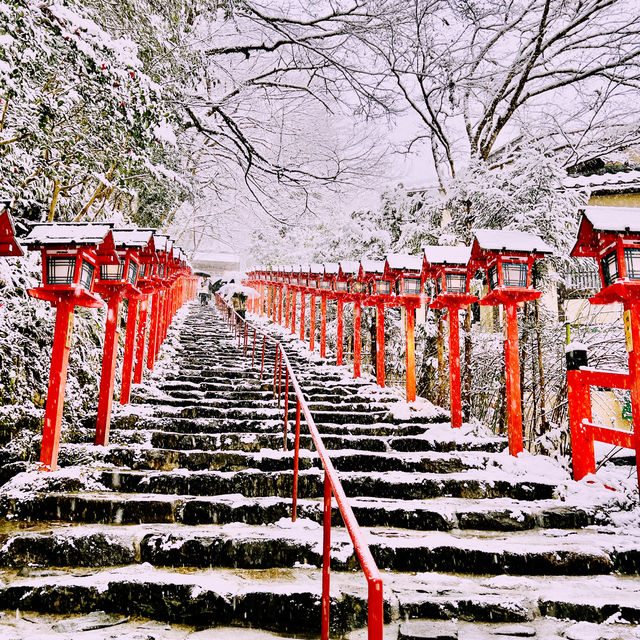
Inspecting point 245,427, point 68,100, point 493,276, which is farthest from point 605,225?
point 68,100

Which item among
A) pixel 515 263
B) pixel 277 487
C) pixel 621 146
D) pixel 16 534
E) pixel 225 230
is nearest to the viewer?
pixel 16 534

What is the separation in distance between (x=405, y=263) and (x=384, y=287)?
897 mm

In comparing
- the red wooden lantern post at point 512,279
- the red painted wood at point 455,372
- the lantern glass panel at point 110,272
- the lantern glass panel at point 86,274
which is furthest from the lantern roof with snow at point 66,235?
the red painted wood at point 455,372

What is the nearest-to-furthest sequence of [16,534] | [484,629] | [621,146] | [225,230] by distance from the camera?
1. [484,629]
2. [16,534]
3. [621,146]
4. [225,230]

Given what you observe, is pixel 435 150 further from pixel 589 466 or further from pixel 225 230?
pixel 225 230

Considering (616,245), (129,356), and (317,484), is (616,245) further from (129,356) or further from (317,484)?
(129,356)

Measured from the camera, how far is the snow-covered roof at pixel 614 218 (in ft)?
15.6

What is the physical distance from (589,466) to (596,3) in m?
11.3

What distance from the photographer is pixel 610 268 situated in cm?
502

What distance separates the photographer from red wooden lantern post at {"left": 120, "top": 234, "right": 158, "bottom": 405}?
7.34 m

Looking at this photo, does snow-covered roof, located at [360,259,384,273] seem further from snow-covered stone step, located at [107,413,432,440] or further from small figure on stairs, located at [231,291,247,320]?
small figure on stairs, located at [231,291,247,320]

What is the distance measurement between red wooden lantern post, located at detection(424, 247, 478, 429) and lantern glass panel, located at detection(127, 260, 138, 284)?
4.86 meters

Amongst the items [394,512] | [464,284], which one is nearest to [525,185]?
[464,284]

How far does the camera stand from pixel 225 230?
103 feet
